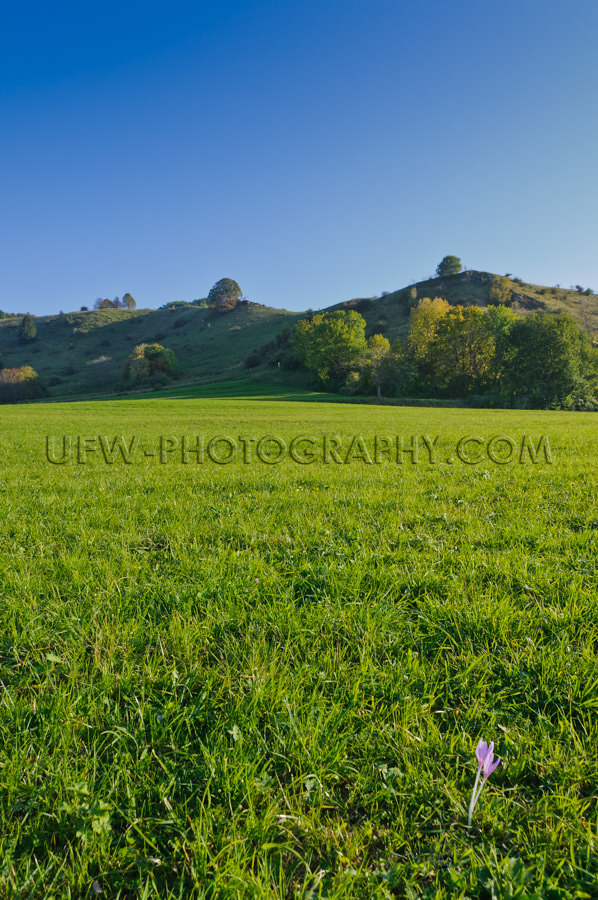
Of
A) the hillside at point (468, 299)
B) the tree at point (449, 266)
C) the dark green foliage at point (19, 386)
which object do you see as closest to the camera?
the dark green foliage at point (19, 386)

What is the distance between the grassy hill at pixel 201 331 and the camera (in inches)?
3733

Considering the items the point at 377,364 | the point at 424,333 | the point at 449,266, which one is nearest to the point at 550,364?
the point at 377,364

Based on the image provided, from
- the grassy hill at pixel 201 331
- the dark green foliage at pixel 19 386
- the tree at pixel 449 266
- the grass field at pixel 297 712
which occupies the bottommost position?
the grass field at pixel 297 712

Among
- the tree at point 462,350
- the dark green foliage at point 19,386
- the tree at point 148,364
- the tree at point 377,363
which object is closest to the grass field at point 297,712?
the tree at point 377,363

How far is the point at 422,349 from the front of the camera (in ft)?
217

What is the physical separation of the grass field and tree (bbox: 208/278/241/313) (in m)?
165

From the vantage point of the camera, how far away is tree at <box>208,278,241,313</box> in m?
157

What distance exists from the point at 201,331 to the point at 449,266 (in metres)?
84.3

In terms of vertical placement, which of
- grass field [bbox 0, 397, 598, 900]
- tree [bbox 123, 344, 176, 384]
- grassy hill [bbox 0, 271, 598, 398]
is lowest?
grass field [bbox 0, 397, 598, 900]

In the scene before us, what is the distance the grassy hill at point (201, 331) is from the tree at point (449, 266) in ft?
20.2

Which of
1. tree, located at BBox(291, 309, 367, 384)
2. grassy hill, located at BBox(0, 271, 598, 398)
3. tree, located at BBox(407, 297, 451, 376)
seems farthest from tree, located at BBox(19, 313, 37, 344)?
tree, located at BBox(407, 297, 451, 376)

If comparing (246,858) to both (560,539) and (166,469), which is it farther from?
(166,469)

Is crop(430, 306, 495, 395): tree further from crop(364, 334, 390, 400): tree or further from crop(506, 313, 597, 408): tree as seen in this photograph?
crop(506, 313, 597, 408): tree

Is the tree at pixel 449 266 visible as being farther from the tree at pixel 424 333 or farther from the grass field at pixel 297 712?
the grass field at pixel 297 712
